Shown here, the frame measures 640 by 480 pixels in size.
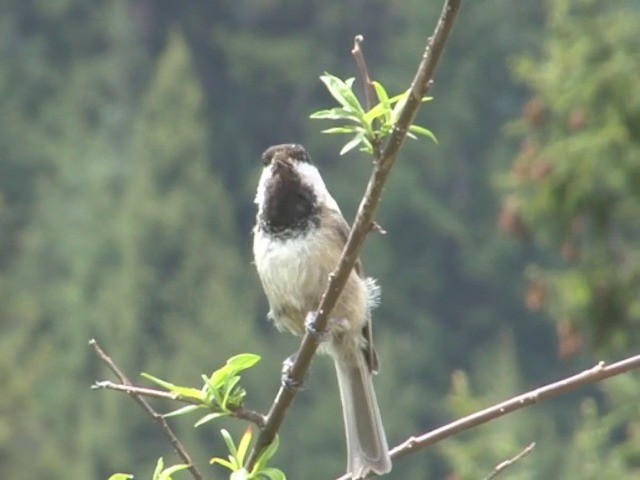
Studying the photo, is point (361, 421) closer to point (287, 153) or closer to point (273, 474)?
point (287, 153)

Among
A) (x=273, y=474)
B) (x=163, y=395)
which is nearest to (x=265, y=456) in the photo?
(x=273, y=474)

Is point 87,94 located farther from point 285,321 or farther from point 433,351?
point 285,321

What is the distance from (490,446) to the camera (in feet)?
44.6

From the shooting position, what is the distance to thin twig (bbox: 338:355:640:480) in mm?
4180

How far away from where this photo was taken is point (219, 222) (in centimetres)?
3975

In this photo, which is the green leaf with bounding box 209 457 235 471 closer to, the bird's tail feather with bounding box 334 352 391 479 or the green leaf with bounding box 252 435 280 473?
the green leaf with bounding box 252 435 280 473

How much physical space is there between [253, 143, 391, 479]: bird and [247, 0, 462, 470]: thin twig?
1.12 metres

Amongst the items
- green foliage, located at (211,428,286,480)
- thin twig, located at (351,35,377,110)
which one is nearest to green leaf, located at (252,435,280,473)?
green foliage, located at (211,428,286,480)

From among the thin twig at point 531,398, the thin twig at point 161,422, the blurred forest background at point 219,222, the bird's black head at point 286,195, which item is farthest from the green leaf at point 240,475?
the blurred forest background at point 219,222

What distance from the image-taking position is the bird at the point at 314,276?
580 cm

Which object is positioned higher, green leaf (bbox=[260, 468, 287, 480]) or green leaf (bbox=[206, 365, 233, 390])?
green leaf (bbox=[206, 365, 233, 390])

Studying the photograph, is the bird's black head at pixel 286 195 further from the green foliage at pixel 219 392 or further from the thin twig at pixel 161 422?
the thin twig at pixel 161 422

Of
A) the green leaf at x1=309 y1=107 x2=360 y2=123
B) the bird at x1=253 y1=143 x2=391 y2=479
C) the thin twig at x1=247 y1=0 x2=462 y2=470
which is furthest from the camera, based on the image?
the bird at x1=253 y1=143 x2=391 y2=479

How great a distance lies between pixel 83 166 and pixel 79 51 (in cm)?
511
